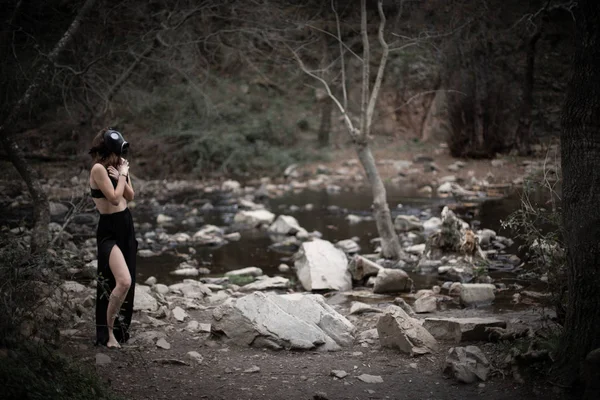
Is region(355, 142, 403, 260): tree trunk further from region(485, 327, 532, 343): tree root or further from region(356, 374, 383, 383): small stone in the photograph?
region(356, 374, 383, 383): small stone

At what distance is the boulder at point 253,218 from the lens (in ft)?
39.5

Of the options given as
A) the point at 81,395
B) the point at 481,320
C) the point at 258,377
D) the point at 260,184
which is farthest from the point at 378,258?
the point at 260,184

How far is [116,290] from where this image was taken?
14.5 ft

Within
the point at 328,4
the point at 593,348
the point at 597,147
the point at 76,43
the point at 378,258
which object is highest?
the point at 328,4

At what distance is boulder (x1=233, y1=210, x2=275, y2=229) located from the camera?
1203 centimetres

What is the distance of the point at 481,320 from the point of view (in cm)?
475

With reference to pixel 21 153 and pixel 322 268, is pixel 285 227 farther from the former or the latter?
pixel 21 153

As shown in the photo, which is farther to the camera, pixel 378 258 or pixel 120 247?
pixel 378 258

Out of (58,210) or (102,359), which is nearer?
(102,359)

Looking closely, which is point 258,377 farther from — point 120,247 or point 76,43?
point 76,43

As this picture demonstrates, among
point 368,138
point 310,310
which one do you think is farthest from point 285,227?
point 310,310

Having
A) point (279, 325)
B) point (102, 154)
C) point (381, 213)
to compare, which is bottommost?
point (279, 325)

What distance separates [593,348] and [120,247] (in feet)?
11.3

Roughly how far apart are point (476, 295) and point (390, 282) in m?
1.08
